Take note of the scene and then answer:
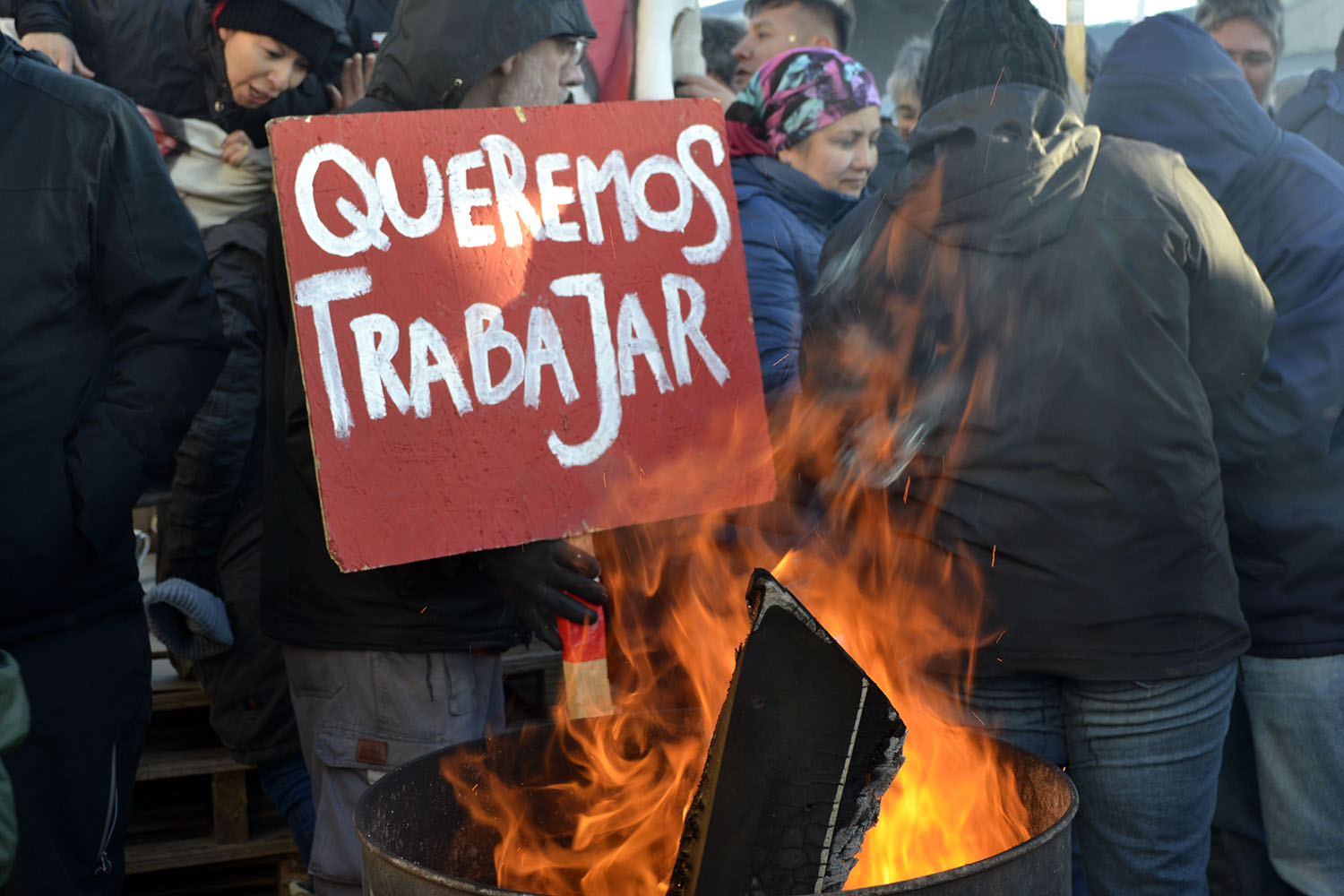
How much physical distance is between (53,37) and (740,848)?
2871mm

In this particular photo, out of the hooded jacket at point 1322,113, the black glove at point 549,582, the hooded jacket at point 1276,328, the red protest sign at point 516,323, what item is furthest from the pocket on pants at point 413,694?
the hooded jacket at point 1322,113

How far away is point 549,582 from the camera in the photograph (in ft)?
6.75

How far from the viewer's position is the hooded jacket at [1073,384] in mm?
2055

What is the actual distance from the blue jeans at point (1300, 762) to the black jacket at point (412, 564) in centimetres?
143

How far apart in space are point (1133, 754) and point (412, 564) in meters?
1.23

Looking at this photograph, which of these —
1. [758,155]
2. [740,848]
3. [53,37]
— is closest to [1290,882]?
[740,848]

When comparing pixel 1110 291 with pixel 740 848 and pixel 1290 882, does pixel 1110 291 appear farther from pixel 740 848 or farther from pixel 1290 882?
pixel 1290 882

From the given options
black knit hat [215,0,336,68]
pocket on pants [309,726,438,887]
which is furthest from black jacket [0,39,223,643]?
black knit hat [215,0,336,68]

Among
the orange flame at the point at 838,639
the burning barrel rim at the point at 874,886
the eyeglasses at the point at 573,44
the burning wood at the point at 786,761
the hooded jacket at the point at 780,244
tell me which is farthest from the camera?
the hooded jacket at the point at 780,244

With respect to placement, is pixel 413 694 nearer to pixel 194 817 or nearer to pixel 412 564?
pixel 412 564

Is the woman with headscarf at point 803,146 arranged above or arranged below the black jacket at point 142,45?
below

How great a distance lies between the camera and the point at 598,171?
7.11ft

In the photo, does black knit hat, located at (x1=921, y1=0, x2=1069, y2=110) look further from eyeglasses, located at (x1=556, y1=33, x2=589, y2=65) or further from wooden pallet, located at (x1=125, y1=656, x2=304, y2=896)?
wooden pallet, located at (x1=125, y1=656, x2=304, y2=896)

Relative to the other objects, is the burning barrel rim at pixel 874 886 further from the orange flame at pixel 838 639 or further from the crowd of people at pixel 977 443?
the crowd of people at pixel 977 443
